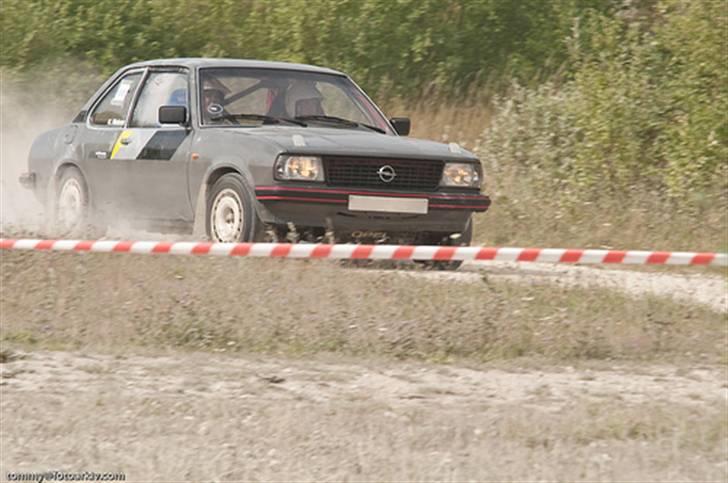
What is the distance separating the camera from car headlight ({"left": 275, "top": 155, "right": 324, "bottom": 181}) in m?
10.9

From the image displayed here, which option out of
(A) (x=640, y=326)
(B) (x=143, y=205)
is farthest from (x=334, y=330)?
(B) (x=143, y=205)

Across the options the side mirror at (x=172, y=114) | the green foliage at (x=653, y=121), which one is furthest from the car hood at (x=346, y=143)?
the green foliage at (x=653, y=121)

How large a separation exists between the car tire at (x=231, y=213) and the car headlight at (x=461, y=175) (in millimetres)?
1457

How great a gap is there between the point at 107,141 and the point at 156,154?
809 millimetres

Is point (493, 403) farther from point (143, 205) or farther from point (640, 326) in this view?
point (143, 205)

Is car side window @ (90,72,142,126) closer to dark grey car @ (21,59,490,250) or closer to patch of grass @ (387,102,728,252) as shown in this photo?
dark grey car @ (21,59,490,250)

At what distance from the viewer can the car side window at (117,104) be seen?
12758 millimetres

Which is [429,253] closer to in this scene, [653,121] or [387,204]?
[387,204]

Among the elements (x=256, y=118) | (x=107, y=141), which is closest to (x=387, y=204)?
(x=256, y=118)

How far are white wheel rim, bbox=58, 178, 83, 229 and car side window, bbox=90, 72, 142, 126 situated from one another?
21.9 inches

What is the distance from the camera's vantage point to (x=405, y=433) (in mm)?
6445

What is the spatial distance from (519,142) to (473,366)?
10719 mm

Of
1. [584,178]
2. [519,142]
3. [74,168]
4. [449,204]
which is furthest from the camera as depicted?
[519,142]

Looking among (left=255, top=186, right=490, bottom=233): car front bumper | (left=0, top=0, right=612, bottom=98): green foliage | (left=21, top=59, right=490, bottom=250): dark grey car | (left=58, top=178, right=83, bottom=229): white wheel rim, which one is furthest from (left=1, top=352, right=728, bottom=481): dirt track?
(left=0, top=0, right=612, bottom=98): green foliage
